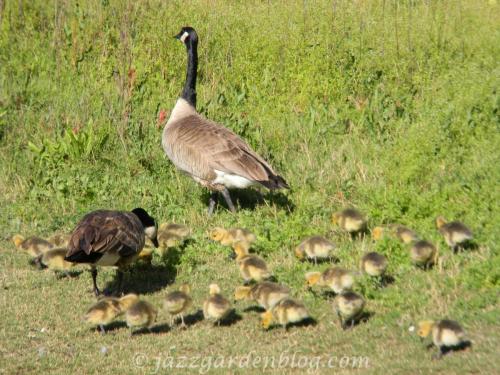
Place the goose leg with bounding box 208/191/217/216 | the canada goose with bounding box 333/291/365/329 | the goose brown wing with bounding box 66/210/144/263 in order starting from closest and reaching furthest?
the canada goose with bounding box 333/291/365/329
the goose brown wing with bounding box 66/210/144/263
the goose leg with bounding box 208/191/217/216

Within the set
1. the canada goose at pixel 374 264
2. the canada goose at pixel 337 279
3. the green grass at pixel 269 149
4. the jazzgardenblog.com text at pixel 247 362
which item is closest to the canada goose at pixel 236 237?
the green grass at pixel 269 149

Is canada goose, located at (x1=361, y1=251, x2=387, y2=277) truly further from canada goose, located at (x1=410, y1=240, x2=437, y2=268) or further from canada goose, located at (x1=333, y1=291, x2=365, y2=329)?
canada goose, located at (x1=333, y1=291, x2=365, y2=329)

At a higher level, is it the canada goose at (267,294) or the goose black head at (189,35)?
the goose black head at (189,35)

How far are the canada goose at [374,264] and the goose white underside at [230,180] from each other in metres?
2.42

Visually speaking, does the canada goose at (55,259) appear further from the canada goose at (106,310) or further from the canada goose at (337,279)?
the canada goose at (337,279)

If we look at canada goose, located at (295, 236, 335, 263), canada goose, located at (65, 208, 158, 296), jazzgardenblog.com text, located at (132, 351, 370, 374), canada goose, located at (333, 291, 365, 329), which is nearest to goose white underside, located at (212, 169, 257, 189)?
canada goose, located at (295, 236, 335, 263)

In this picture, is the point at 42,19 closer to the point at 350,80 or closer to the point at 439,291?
the point at 350,80

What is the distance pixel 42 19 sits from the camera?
13.7m

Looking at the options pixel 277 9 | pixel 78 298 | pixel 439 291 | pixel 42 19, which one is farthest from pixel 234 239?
pixel 42 19

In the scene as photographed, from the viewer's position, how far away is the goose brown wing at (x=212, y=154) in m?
9.05

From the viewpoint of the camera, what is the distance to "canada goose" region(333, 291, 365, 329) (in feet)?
20.9

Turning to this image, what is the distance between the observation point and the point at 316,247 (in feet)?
25.3

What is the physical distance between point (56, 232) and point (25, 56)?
4436 millimetres

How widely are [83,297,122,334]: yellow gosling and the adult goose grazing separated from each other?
261 centimetres
